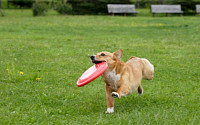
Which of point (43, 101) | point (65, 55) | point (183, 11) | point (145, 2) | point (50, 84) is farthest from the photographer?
point (145, 2)

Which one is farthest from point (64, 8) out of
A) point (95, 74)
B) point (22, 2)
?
point (95, 74)

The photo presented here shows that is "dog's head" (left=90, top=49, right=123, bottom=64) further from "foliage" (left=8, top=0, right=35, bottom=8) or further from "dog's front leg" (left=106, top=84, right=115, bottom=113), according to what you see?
"foliage" (left=8, top=0, right=35, bottom=8)

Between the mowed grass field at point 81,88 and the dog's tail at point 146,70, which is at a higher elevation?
the dog's tail at point 146,70

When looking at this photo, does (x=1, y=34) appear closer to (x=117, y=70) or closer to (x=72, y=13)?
(x=117, y=70)

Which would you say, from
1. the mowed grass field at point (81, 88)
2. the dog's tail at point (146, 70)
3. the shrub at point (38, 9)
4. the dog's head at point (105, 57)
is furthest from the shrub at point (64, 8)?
the dog's head at point (105, 57)

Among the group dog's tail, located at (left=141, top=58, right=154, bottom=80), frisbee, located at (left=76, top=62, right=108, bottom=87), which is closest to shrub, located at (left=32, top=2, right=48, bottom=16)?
dog's tail, located at (left=141, top=58, right=154, bottom=80)

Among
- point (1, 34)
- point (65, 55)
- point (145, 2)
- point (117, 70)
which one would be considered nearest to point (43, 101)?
point (117, 70)

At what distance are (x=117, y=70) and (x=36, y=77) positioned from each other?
3.30m

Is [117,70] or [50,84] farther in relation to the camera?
[50,84]

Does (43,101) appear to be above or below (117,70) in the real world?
below

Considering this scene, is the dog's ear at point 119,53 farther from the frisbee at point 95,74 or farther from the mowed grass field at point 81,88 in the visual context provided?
the mowed grass field at point 81,88

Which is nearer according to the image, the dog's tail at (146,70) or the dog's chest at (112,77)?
the dog's chest at (112,77)

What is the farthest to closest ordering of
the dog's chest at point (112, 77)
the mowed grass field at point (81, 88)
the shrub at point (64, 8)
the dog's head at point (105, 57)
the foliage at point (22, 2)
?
1. the foliage at point (22, 2)
2. the shrub at point (64, 8)
3. the dog's chest at point (112, 77)
4. the dog's head at point (105, 57)
5. the mowed grass field at point (81, 88)

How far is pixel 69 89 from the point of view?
782cm
